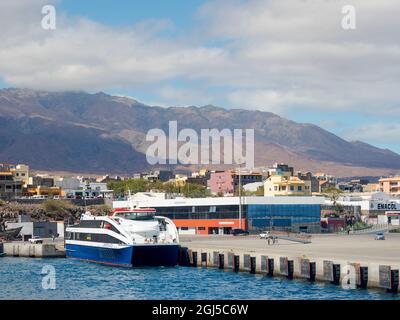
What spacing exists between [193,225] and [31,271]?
72.1 metres

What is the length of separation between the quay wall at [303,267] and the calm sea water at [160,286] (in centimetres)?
97

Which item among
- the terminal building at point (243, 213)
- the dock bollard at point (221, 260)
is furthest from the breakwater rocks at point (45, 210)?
the dock bollard at point (221, 260)

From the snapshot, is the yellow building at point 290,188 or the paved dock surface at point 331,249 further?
the yellow building at point 290,188

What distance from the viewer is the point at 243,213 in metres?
143

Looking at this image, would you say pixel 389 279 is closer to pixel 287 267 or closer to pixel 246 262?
pixel 287 267

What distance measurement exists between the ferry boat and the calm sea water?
1.53 m

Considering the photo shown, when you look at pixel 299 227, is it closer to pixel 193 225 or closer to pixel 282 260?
pixel 193 225

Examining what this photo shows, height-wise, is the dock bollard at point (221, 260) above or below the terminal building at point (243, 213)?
below

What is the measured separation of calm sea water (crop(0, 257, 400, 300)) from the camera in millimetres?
56781

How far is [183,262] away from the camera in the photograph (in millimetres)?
84000

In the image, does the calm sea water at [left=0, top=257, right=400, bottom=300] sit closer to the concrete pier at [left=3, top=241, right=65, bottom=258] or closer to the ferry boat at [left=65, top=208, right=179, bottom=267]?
the ferry boat at [left=65, top=208, right=179, bottom=267]

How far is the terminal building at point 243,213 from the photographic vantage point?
14312cm

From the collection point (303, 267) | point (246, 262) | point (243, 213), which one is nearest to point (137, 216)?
point (246, 262)

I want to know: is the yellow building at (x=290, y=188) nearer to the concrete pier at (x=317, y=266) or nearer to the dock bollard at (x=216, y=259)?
the concrete pier at (x=317, y=266)
